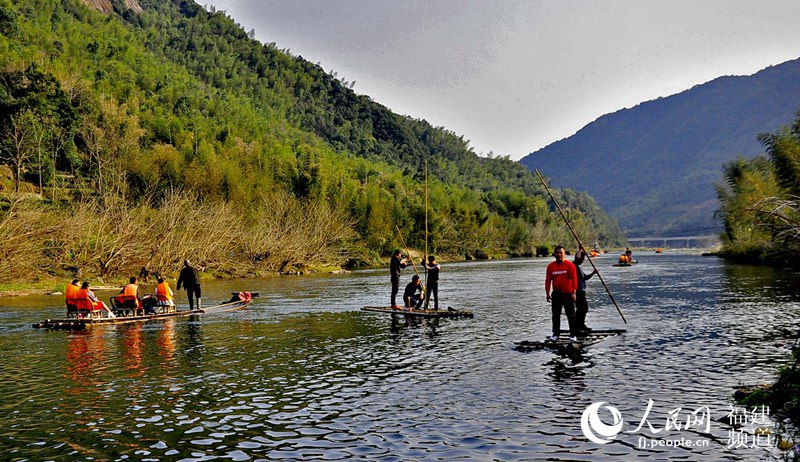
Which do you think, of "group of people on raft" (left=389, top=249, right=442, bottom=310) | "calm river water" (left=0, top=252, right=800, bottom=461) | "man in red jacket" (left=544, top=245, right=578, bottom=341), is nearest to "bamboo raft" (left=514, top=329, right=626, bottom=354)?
"calm river water" (left=0, top=252, right=800, bottom=461)

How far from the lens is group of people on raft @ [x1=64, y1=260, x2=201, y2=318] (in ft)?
82.5

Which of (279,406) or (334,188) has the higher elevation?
(334,188)

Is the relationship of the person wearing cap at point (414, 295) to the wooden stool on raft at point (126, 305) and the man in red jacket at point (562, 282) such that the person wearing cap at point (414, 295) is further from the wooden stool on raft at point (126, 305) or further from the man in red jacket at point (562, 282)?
the wooden stool on raft at point (126, 305)

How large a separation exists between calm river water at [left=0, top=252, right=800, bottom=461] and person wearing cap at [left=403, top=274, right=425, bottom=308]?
2.42 meters

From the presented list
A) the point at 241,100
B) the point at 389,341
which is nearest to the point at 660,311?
the point at 389,341

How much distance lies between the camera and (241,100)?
18912cm

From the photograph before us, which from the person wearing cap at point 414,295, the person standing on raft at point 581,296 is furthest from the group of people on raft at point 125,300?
the person standing on raft at point 581,296

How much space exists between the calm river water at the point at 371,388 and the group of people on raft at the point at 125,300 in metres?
2.18

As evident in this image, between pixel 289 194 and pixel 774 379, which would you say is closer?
pixel 774 379

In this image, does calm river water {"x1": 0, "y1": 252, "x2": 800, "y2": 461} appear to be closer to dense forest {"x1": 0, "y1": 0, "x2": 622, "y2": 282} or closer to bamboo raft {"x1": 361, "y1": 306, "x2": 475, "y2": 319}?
bamboo raft {"x1": 361, "y1": 306, "x2": 475, "y2": 319}

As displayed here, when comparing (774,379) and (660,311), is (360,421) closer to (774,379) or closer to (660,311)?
(774,379)

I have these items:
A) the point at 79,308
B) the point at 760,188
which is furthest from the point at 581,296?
the point at 760,188

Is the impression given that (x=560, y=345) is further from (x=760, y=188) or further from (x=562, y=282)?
(x=760, y=188)

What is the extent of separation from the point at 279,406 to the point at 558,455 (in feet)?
17.9
